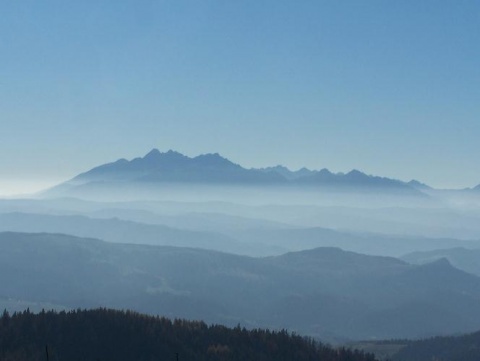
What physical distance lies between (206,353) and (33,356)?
27.7m

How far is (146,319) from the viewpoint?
126625 mm

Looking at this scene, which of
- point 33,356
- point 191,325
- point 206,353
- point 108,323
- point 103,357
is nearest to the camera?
point 33,356

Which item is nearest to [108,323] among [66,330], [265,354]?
[66,330]

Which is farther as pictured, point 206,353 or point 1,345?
point 206,353

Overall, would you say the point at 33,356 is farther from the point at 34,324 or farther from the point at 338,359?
the point at 338,359

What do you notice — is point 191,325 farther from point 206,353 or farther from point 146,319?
point 206,353

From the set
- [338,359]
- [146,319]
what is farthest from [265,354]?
[146,319]

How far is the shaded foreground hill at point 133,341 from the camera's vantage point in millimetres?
106938

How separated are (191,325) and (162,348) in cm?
1579

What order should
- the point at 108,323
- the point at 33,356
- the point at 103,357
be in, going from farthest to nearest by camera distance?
1. the point at 108,323
2. the point at 103,357
3. the point at 33,356

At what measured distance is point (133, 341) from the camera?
114938mm

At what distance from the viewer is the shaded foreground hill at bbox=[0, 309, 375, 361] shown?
106938 millimetres

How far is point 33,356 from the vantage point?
98.2 m

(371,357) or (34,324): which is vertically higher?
(34,324)
